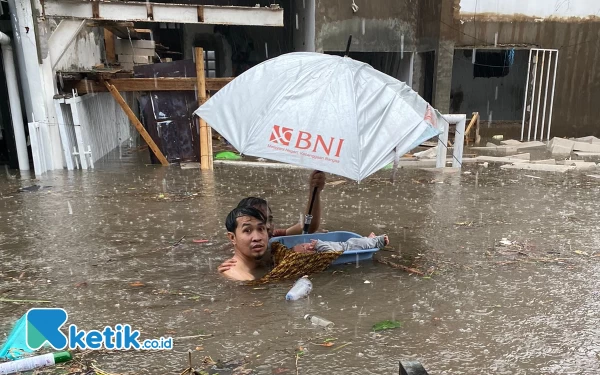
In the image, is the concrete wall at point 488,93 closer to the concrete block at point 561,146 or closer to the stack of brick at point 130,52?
the concrete block at point 561,146

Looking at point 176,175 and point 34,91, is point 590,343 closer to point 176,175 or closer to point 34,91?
point 176,175

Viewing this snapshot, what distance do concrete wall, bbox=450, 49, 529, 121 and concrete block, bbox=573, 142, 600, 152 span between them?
3.90 metres

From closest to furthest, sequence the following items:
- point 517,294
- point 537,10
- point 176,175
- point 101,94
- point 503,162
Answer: point 517,294 → point 176,175 → point 503,162 → point 101,94 → point 537,10

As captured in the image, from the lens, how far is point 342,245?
15.6 ft

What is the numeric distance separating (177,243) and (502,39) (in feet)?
41.5

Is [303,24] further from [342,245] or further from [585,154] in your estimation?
[342,245]

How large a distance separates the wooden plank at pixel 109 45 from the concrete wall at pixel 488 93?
10877mm

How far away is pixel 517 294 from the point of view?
423cm

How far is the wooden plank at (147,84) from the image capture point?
32.4 feet

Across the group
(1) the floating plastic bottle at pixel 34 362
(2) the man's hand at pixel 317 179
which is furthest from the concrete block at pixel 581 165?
(1) the floating plastic bottle at pixel 34 362

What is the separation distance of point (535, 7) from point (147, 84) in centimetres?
1137

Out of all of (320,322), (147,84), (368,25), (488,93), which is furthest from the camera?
(488,93)

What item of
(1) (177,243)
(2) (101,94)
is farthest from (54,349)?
(2) (101,94)

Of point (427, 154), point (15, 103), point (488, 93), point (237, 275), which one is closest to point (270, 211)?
point (237, 275)
